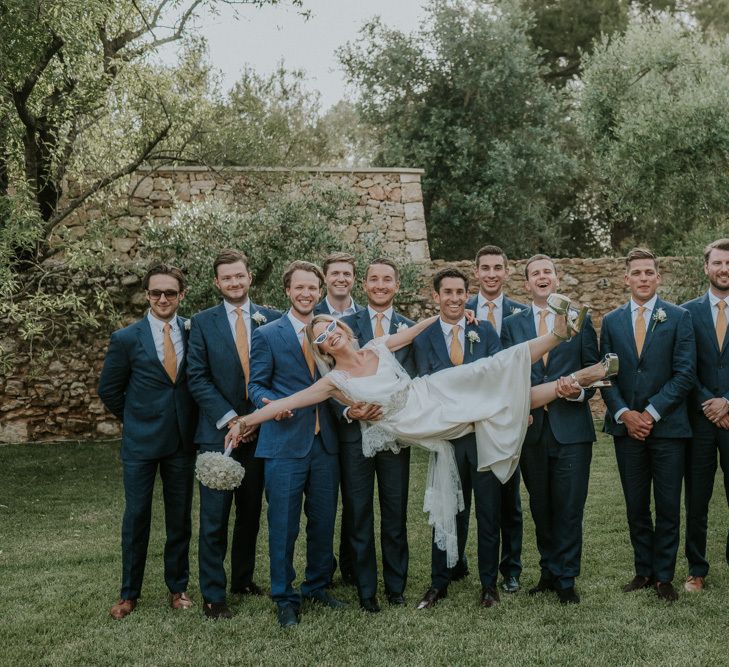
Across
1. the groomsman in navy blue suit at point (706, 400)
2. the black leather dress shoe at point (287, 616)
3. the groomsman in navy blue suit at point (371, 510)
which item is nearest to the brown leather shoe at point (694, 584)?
the groomsman in navy blue suit at point (706, 400)

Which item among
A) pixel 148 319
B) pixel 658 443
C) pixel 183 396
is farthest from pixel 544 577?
pixel 148 319

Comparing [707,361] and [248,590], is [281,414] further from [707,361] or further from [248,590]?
[707,361]

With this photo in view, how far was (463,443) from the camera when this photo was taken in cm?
458

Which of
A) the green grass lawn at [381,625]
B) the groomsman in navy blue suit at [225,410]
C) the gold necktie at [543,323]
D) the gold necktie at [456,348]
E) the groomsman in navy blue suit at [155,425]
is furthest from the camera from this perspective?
the gold necktie at [543,323]

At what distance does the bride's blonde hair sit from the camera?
175 inches

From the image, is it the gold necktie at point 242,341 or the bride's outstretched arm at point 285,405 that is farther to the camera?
the gold necktie at point 242,341

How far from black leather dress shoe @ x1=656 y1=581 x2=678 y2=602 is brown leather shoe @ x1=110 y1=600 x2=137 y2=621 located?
308cm

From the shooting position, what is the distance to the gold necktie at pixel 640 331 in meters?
4.73

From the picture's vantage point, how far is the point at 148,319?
4.72 m

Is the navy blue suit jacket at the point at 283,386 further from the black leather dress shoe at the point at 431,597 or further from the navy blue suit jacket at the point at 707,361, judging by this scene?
the navy blue suit jacket at the point at 707,361

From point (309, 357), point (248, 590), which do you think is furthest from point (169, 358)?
point (248, 590)

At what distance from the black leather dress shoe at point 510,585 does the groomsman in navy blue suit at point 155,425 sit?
192cm

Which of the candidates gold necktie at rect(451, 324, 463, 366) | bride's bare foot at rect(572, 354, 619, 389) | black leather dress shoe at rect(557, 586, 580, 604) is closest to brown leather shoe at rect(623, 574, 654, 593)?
black leather dress shoe at rect(557, 586, 580, 604)

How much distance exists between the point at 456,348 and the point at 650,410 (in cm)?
117
